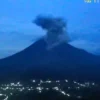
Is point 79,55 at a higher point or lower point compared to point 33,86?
higher

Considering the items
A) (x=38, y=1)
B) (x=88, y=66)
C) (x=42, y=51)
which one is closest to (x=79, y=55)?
(x=88, y=66)

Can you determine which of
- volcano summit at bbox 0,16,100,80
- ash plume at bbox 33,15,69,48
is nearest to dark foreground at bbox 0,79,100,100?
volcano summit at bbox 0,16,100,80

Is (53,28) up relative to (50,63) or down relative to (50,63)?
up

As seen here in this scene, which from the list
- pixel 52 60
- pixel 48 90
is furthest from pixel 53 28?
pixel 48 90

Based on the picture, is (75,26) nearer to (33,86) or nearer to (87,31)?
(87,31)

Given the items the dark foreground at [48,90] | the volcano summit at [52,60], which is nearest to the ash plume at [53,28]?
the volcano summit at [52,60]

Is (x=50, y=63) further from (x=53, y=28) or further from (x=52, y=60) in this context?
(x=53, y=28)

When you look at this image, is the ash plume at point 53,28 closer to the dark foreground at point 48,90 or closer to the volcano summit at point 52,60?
the volcano summit at point 52,60
